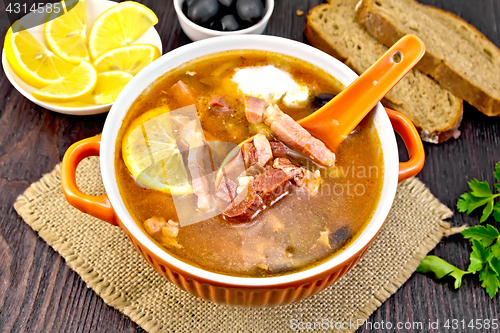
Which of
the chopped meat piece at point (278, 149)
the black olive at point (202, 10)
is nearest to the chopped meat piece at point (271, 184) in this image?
the chopped meat piece at point (278, 149)

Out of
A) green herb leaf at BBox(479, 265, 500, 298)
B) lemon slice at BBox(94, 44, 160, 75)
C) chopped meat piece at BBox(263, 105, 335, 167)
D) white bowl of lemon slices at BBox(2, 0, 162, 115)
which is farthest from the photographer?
lemon slice at BBox(94, 44, 160, 75)

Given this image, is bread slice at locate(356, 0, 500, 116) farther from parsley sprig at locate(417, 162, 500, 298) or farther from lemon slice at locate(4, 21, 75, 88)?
lemon slice at locate(4, 21, 75, 88)

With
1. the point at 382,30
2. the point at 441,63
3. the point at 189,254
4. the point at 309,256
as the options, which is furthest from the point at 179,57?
the point at 441,63

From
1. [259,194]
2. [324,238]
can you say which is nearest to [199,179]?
[259,194]

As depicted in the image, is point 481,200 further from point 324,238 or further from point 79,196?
point 79,196

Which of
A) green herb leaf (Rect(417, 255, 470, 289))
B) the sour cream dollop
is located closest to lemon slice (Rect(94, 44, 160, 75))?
the sour cream dollop

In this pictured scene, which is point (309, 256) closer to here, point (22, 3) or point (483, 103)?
point (483, 103)
